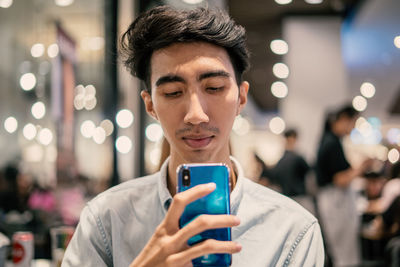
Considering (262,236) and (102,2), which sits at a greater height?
(102,2)

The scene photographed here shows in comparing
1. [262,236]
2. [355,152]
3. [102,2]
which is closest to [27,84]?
[102,2]

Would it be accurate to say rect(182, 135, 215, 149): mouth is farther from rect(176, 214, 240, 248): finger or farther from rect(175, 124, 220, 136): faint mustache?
rect(176, 214, 240, 248): finger

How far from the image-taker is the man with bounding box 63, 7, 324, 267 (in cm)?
113

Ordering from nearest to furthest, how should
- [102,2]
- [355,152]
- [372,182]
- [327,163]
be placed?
1. [327,163]
2. [102,2]
3. [372,182]
4. [355,152]

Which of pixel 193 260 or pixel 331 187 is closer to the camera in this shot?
pixel 193 260

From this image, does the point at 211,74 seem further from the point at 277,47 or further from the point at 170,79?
the point at 277,47

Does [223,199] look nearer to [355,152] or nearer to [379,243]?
[379,243]

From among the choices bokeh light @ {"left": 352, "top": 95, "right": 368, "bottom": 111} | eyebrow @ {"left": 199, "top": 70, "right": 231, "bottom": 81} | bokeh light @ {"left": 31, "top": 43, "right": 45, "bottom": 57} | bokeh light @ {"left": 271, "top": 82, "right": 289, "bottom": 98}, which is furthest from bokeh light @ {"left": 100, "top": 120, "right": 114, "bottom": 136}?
bokeh light @ {"left": 271, "top": 82, "right": 289, "bottom": 98}

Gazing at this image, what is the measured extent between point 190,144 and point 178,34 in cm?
27

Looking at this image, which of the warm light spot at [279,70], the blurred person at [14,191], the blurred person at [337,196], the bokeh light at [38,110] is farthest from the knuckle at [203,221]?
the warm light spot at [279,70]

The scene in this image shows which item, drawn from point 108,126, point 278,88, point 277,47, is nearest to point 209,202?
point 108,126

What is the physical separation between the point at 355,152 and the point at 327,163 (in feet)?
39.4

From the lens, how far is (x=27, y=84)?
538 cm

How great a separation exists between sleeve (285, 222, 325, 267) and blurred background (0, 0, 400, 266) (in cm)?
138
